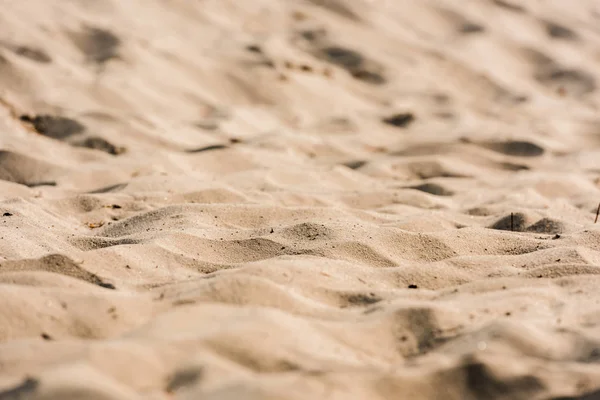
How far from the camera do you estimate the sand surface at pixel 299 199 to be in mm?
1553

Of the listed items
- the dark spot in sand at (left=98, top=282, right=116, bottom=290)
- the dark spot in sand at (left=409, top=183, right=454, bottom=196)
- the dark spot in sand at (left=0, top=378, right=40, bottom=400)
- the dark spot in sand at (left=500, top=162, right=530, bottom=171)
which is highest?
the dark spot in sand at (left=0, top=378, right=40, bottom=400)

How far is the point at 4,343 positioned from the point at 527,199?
87.1 inches

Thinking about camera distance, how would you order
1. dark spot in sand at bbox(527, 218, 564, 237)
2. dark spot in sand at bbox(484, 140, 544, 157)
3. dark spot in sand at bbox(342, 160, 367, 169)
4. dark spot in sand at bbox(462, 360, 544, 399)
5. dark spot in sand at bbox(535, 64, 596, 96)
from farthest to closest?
dark spot in sand at bbox(535, 64, 596, 96) → dark spot in sand at bbox(484, 140, 544, 157) → dark spot in sand at bbox(342, 160, 367, 169) → dark spot in sand at bbox(527, 218, 564, 237) → dark spot in sand at bbox(462, 360, 544, 399)

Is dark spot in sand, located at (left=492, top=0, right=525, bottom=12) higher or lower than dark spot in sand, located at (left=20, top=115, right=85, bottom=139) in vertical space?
higher

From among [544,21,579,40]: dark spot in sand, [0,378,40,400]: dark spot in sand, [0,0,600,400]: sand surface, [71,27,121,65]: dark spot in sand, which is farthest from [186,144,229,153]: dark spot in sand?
[544,21,579,40]: dark spot in sand

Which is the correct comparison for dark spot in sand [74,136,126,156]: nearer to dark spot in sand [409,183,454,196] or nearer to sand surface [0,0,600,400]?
sand surface [0,0,600,400]

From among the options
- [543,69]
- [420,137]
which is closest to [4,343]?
[420,137]

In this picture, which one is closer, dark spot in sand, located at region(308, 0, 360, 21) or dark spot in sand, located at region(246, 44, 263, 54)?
dark spot in sand, located at region(246, 44, 263, 54)

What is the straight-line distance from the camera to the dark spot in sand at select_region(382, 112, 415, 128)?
4.30 meters

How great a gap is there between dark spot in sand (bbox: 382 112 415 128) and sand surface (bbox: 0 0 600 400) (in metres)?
0.02

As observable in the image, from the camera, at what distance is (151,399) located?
4.60 ft

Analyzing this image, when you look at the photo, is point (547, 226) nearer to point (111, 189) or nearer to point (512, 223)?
point (512, 223)

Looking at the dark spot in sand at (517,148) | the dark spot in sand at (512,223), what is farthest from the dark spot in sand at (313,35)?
the dark spot in sand at (512,223)

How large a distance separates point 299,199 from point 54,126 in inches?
52.8
